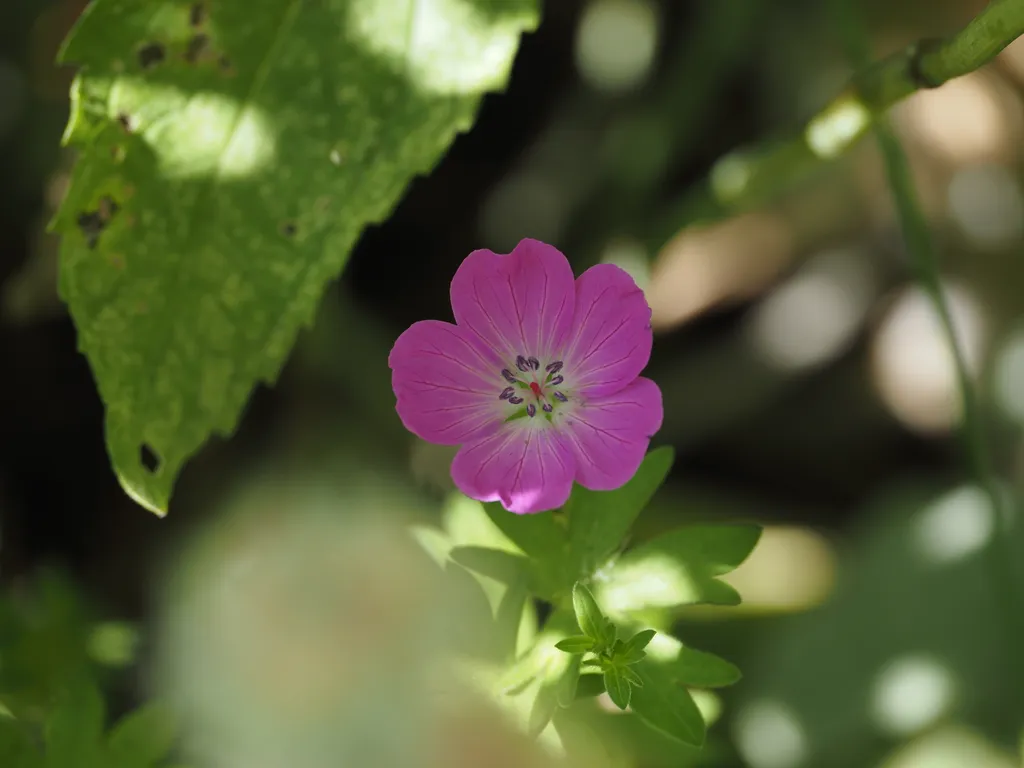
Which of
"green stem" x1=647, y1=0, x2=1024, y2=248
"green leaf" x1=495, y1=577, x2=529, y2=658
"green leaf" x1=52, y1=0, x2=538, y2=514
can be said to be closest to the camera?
"green stem" x1=647, y1=0, x2=1024, y2=248

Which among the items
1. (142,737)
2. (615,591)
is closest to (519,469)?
(615,591)

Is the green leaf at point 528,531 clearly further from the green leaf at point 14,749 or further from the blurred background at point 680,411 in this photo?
the green leaf at point 14,749

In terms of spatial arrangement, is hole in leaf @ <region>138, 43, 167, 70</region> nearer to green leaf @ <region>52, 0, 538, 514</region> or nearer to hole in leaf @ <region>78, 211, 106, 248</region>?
green leaf @ <region>52, 0, 538, 514</region>

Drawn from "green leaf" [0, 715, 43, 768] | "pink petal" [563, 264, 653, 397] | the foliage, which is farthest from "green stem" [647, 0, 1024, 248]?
"green leaf" [0, 715, 43, 768]

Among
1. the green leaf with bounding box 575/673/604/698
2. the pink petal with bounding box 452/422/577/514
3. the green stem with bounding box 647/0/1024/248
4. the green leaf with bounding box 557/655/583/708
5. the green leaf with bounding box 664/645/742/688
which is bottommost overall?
the green leaf with bounding box 575/673/604/698

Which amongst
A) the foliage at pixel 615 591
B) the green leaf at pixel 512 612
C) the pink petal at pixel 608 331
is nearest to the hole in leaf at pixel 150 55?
the pink petal at pixel 608 331

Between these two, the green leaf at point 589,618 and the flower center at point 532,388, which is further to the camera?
the flower center at point 532,388

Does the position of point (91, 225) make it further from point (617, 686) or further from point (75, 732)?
point (617, 686)

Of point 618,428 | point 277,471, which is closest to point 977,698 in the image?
point 618,428
